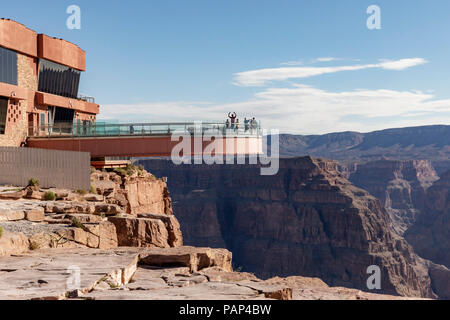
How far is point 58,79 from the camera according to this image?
36.9 metres

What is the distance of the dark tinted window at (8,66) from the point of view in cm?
2999

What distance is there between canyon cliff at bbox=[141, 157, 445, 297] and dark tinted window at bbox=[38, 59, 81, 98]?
106 m

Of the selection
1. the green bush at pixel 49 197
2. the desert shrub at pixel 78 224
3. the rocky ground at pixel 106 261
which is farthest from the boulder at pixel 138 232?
the green bush at pixel 49 197

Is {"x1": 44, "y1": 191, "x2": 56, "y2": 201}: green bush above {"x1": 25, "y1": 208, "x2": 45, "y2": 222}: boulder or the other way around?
above

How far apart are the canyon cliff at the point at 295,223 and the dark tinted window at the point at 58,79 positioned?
106 m

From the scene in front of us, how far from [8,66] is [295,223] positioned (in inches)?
5182

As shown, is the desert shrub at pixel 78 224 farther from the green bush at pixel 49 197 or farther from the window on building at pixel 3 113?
the window on building at pixel 3 113

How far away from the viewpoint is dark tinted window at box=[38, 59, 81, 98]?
115 feet

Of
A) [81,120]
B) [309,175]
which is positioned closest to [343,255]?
[309,175]

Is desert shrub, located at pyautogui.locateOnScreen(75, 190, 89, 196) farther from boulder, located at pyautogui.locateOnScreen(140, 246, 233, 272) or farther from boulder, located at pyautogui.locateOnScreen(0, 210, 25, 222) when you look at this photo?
boulder, located at pyautogui.locateOnScreen(140, 246, 233, 272)

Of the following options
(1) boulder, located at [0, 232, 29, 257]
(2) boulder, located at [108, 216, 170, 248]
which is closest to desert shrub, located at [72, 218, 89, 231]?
(2) boulder, located at [108, 216, 170, 248]

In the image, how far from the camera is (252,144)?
109 ft

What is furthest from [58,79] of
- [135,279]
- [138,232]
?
[135,279]
